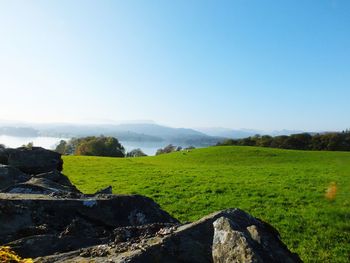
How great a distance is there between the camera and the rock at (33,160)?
1912cm

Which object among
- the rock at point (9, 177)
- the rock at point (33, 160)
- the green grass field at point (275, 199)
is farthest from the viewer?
the rock at point (33, 160)

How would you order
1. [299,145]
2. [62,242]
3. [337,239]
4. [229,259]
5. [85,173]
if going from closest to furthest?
[229,259] < [62,242] < [337,239] < [85,173] < [299,145]

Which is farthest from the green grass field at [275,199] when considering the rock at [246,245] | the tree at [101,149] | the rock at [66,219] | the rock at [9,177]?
the tree at [101,149]

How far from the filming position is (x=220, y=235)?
5309mm

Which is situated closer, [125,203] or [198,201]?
[125,203]

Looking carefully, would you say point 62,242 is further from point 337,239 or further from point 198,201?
point 198,201

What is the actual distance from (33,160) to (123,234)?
14.9m

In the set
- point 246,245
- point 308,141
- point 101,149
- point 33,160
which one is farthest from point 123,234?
point 101,149

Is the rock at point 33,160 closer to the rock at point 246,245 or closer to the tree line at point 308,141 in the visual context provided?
the rock at point 246,245

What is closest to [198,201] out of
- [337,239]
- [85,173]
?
[337,239]

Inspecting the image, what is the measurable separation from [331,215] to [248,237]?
16.7m

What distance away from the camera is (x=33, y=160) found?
1958 centimetres

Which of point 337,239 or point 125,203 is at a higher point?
point 125,203

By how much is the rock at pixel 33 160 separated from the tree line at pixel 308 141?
9113 cm
